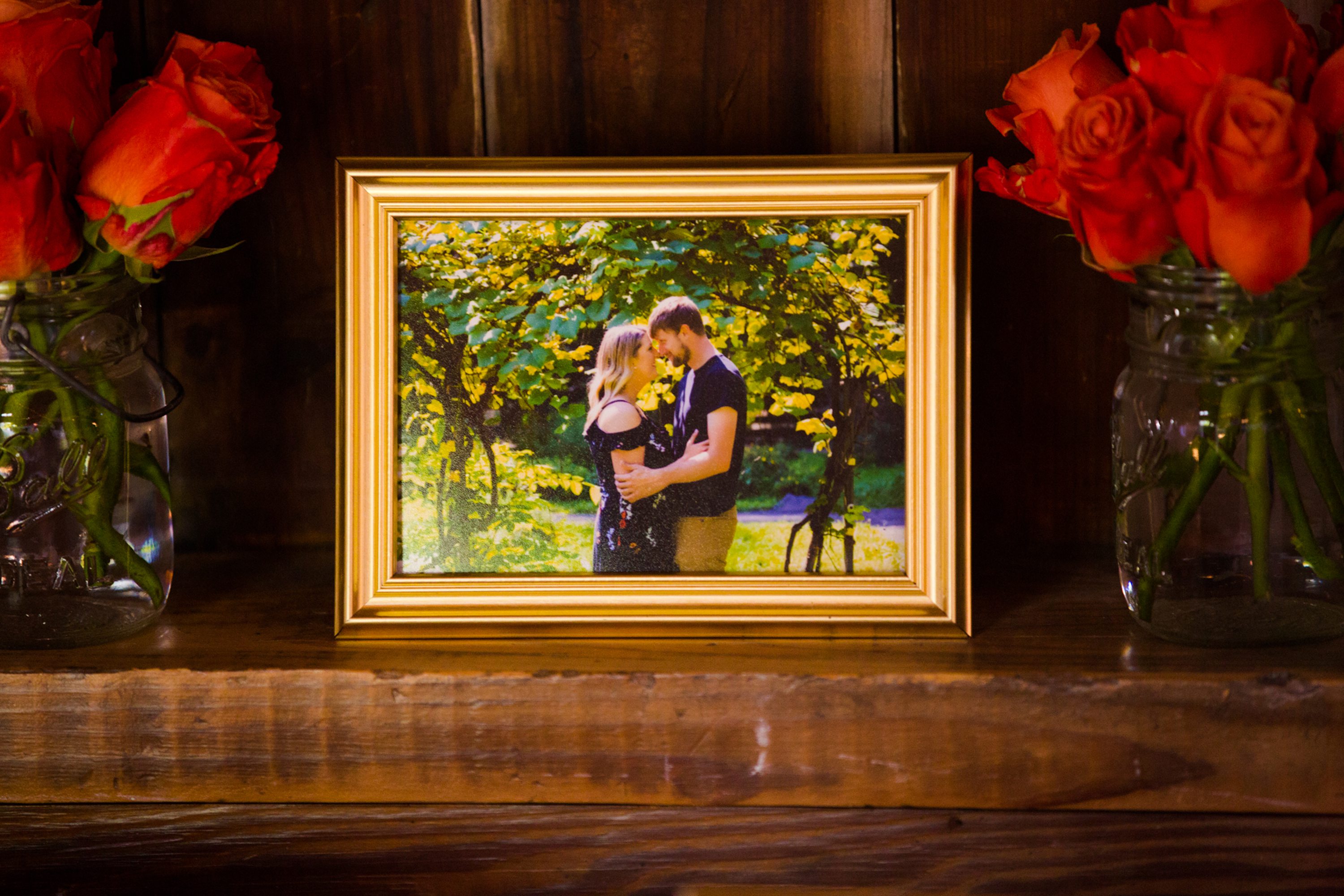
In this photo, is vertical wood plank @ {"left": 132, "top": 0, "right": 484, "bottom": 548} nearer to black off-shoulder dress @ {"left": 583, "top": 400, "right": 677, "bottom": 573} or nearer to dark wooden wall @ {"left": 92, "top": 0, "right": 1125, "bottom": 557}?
dark wooden wall @ {"left": 92, "top": 0, "right": 1125, "bottom": 557}

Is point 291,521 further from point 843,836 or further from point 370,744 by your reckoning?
point 843,836

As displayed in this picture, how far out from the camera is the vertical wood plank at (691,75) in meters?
0.75

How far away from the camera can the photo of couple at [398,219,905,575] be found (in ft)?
2.19

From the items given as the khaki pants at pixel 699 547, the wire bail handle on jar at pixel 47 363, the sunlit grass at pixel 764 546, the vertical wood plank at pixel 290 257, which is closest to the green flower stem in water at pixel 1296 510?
the sunlit grass at pixel 764 546

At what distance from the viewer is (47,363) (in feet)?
2.07

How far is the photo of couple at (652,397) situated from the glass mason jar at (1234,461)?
152 mm

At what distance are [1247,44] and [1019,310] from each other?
26 centimetres

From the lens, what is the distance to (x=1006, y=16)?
75 cm

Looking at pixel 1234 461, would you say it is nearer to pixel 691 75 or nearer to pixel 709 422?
pixel 709 422

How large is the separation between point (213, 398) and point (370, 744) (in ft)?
1.14

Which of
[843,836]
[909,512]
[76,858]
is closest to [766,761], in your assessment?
[843,836]

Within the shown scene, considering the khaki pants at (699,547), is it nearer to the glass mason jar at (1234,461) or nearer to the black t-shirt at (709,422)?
the black t-shirt at (709,422)

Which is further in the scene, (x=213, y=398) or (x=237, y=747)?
(x=213, y=398)

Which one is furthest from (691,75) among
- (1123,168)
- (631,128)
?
(1123,168)
